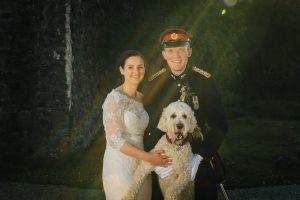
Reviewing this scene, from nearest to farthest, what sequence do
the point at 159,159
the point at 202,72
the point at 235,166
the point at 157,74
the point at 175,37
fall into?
the point at 159,159, the point at 175,37, the point at 202,72, the point at 157,74, the point at 235,166

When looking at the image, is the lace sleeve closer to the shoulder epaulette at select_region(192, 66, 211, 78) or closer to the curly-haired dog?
the curly-haired dog

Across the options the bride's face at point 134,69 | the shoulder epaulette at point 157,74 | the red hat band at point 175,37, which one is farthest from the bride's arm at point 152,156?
the red hat band at point 175,37

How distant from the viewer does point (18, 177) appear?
9625 millimetres

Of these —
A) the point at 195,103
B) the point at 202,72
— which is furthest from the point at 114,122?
the point at 202,72

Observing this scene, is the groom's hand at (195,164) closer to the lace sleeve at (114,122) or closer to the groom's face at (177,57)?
the lace sleeve at (114,122)

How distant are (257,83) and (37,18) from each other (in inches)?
593

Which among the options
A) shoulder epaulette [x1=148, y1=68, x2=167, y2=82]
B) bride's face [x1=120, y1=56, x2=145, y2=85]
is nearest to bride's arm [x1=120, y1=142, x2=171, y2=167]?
bride's face [x1=120, y1=56, x2=145, y2=85]

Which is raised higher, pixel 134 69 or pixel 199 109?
pixel 134 69

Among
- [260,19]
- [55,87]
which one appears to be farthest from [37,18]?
[260,19]

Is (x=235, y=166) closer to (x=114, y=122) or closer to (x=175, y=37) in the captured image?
(x=114, y=122)

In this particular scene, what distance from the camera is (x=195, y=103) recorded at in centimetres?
452

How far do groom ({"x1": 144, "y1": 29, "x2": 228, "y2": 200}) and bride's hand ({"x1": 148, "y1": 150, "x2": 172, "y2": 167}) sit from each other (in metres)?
0.32

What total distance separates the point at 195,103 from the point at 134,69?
723 mm

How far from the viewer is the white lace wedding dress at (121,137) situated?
4.61 m
